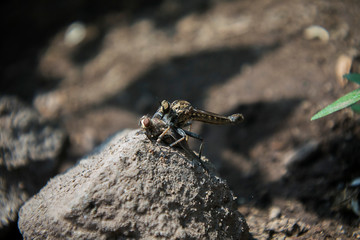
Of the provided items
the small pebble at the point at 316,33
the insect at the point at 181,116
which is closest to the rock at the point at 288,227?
the insect at the point at 181,116

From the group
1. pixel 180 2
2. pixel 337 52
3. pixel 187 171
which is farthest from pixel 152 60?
pixel 187 171

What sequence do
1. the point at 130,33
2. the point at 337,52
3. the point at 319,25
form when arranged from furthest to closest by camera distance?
1. the point at 130,33
2. the point at 319,25
3. the point at 337,52

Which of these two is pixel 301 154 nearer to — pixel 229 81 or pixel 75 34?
pixel 229 81

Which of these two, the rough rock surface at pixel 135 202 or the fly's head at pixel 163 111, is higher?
the fly's head at pixel 163 111

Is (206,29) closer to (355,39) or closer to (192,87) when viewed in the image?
(192,87)

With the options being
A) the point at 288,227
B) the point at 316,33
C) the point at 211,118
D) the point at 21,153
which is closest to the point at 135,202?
the point at 211,118

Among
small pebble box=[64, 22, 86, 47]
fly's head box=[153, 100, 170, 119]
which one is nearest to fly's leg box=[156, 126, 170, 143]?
fly's head box=[153, 100, 170, 119]

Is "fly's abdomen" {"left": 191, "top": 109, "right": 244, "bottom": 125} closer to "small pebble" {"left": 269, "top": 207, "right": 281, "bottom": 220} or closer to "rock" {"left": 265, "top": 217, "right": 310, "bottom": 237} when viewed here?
"small pebble" {"left": 269, "top": 207, "right": 281, "bottom": 220}

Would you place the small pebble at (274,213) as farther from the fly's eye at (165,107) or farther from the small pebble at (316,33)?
the small pebble at (316,33)

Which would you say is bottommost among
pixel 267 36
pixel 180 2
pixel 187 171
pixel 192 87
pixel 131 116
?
pixel 187 171
